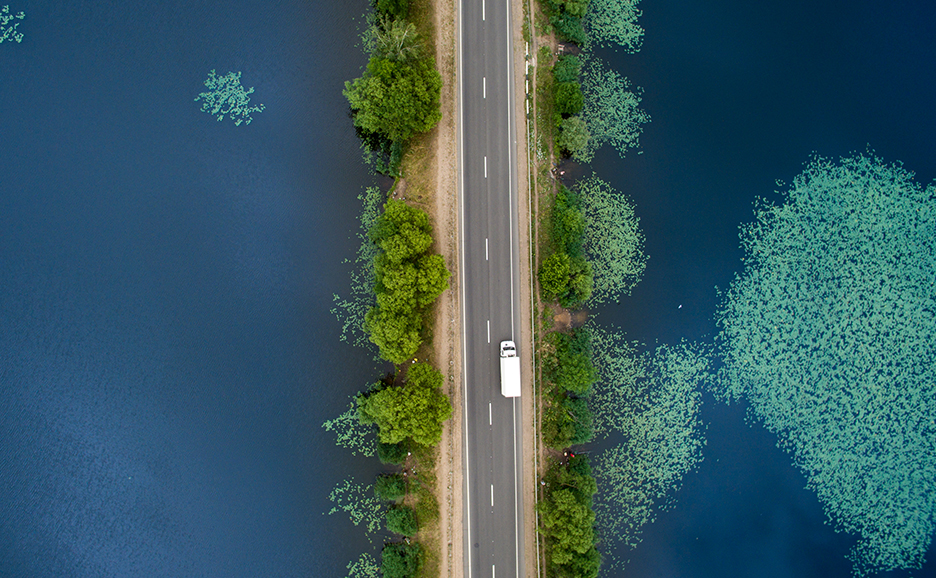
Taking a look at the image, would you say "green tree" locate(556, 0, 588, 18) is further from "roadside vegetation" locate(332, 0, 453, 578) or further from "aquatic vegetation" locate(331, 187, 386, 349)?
"aquatic vegetation" locate(331, 187, 386, 349)

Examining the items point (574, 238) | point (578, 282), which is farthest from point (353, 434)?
point (574, 238)

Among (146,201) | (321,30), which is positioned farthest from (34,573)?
(321,30)

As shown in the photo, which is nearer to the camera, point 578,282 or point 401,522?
point 401,522

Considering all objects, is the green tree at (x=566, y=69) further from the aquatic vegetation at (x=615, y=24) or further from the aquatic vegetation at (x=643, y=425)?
the aquatic vegetation at (x=643, y=425)

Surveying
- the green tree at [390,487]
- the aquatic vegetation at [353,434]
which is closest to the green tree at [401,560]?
the green tree at [390,487]

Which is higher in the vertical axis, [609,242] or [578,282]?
[609,242]

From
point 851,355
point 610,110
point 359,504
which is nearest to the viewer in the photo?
point 359,504

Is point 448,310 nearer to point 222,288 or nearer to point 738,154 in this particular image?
point 222,288
